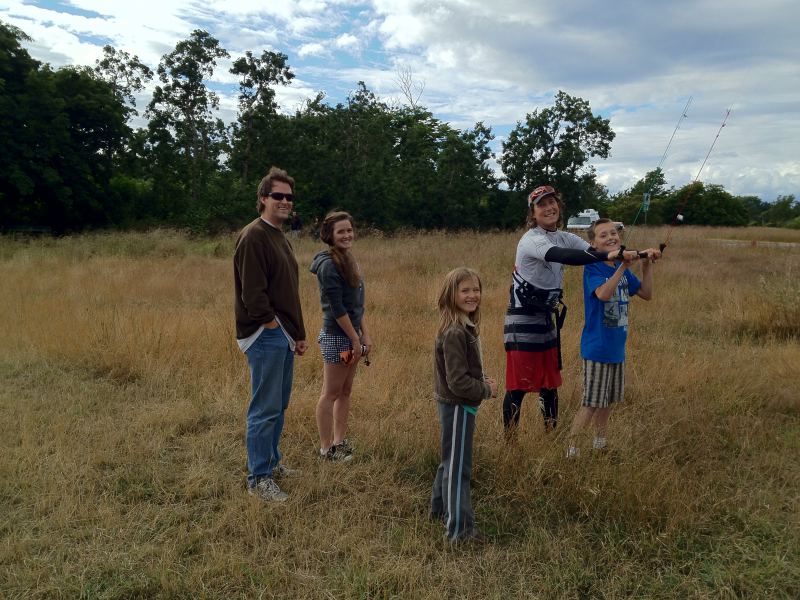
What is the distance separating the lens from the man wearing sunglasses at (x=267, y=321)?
307 cm

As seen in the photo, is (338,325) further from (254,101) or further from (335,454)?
(254,101)

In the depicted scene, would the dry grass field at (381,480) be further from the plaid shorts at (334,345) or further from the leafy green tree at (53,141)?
the leafy green tree at (53,141)

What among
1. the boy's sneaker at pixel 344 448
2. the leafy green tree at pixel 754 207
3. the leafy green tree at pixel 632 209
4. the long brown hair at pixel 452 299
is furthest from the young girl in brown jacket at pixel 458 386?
the leafy green tree at pixel 754 207

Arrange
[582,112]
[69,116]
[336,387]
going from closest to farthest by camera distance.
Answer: [336,387]
[69,116]
[582,112]

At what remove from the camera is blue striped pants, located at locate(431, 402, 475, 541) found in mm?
2713

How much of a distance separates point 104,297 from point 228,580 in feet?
25.1

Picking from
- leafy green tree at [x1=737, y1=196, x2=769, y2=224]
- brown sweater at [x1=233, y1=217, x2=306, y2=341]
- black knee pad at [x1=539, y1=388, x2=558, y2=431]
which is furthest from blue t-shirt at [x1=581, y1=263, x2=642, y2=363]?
leafy green tree at [x1=737, y1=196, x2=769, y2=224]

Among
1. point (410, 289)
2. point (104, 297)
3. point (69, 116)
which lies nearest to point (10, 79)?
point (69, 116)

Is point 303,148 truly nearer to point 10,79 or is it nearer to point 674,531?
point 10,79

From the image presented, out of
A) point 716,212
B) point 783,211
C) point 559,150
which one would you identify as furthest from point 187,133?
point 783,211

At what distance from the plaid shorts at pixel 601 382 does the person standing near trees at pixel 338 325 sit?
1.44 metres

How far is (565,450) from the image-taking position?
3344 mm

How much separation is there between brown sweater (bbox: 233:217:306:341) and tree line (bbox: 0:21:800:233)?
925 inches

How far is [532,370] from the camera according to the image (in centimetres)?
341
